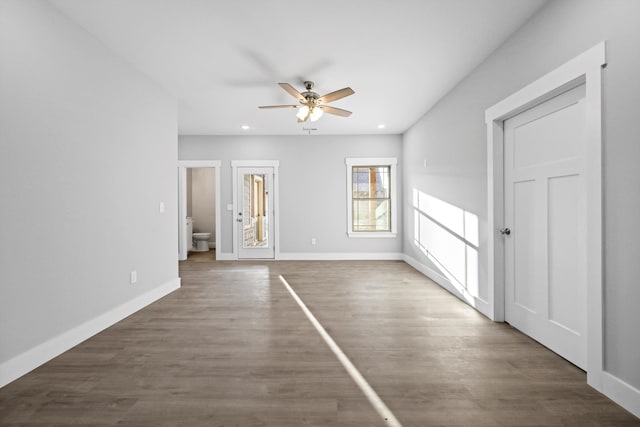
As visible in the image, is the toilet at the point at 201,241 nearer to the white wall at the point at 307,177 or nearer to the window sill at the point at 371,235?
the white wall at the point at 307,177

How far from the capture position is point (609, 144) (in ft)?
6.23

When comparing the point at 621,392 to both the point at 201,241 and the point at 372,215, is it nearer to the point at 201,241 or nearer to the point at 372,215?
the point at 372,215

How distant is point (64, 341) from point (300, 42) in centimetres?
323

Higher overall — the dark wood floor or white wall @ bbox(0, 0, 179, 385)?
white wall @ bbox(0, 0, 179, 385)

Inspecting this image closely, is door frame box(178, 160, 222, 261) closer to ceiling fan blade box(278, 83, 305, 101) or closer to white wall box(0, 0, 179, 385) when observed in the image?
white wall box(0, 0, 179, 385)

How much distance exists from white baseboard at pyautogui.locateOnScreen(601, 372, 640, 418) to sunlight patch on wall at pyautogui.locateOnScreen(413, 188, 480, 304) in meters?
1.66

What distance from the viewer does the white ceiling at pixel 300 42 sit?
8.37 feet

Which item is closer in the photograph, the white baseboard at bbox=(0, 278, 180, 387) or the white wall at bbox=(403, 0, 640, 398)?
the white wall at bbox=(403, 0, 640, 398)

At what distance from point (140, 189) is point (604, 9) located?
4.20m

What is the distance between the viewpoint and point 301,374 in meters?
2.19

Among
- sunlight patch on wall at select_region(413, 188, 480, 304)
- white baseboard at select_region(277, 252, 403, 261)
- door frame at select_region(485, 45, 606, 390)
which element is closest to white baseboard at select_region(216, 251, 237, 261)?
white baseboard at select_region(277, 252, 403, 261)

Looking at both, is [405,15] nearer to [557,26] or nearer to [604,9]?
[557,26]

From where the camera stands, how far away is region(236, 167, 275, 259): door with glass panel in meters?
6.94

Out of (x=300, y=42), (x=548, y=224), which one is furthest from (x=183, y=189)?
(x=548, y=224)
